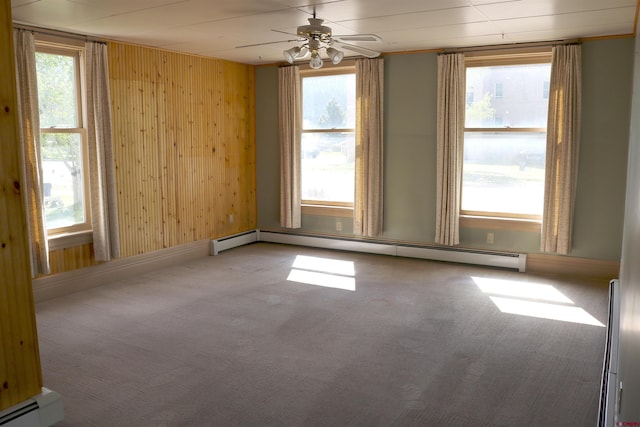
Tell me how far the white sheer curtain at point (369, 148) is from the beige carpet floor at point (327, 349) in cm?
106

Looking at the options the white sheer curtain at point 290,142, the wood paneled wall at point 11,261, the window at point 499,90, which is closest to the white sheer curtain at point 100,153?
the white sheer curtain at point 290,142

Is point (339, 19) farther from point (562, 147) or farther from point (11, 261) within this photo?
point (11, 261)

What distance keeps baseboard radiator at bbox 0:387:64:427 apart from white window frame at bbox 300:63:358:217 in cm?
476

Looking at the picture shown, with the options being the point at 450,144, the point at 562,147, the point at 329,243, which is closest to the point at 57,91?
the point at 329,243

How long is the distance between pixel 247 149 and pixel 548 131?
4.02 metres

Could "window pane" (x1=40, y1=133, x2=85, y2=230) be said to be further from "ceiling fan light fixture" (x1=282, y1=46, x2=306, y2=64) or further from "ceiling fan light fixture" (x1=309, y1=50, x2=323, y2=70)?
"ceiling fan light fixture" (x1=309, y1=50, x2=323, y2=70)

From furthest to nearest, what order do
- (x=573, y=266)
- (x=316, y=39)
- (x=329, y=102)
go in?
(x=329, y=102) < (x=573, y=266) < (x=316, y=39)

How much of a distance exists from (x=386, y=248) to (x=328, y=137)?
5.60 feet

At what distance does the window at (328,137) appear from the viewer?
6926 millimetres

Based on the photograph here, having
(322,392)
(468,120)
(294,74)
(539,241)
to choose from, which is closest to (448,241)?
(539,241)

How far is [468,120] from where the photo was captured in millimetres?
6203

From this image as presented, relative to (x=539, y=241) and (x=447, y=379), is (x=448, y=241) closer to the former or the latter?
(x=539, y=241)

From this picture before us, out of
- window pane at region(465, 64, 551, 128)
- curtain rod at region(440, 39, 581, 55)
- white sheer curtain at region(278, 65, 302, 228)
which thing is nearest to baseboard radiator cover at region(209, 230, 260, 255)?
white sheer curtain at region(278, 65, 302, 228)

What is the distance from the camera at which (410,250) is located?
21.6 feet
